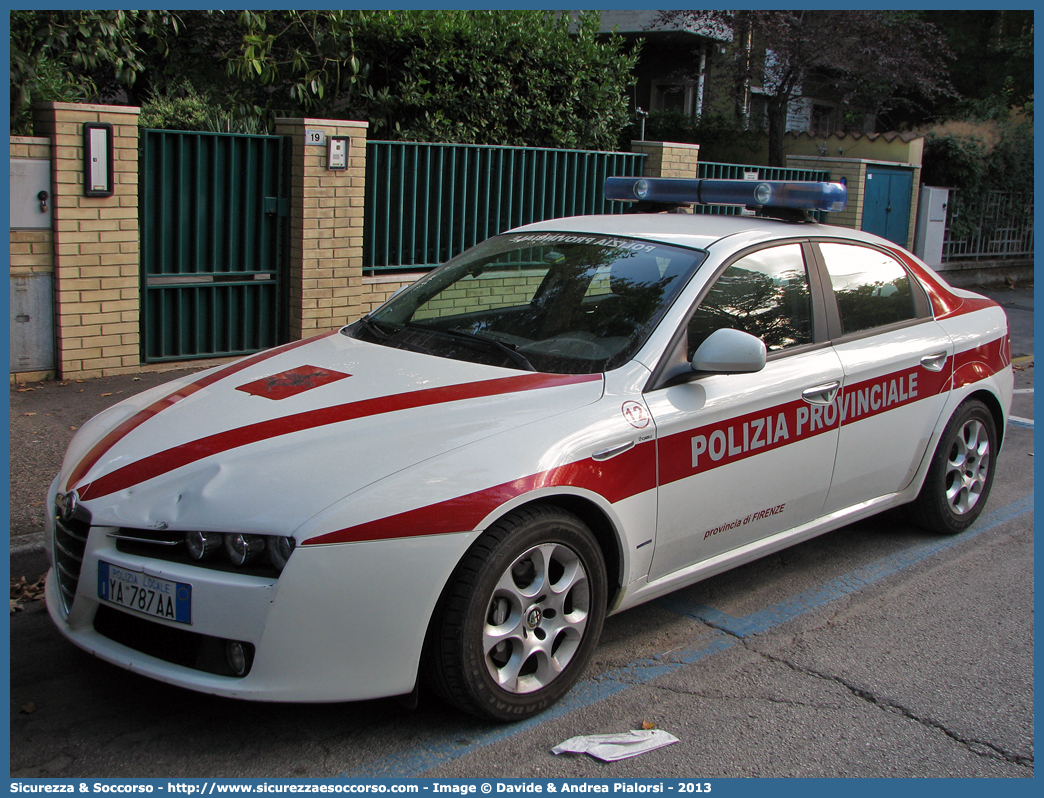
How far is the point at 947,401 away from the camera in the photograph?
4988 millimetres

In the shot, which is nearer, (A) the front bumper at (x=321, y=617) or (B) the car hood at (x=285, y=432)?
(A) the front bumper at (x=321, y=617)

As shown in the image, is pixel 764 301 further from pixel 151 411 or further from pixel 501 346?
pixel 151 411

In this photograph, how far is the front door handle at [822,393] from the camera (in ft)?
13.9

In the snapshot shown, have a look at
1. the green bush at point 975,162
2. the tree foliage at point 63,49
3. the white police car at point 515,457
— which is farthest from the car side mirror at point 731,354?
the green bush at point 975,162

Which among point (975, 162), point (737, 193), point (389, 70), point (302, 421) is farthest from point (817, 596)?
point (975, 162)

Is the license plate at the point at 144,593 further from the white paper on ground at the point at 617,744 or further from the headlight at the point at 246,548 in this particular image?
the white paper on ground at the point at 617,744

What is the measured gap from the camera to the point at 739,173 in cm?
1320

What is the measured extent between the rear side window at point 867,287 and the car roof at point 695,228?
0.10m

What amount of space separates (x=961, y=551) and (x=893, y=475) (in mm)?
700

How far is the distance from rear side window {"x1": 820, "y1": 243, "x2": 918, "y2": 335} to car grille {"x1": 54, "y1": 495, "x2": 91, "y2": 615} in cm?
326

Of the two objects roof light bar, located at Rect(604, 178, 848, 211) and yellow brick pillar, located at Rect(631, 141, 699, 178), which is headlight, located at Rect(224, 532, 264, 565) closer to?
roof light bar, located at Rect(604, 178, 848, 211)

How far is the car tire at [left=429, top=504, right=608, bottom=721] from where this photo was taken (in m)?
3.10

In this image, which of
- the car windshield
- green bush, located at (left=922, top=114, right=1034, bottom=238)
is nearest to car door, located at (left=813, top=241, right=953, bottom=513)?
the car windshield

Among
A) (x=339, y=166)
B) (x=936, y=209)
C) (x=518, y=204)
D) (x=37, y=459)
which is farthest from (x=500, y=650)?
(x=936, y=209)
